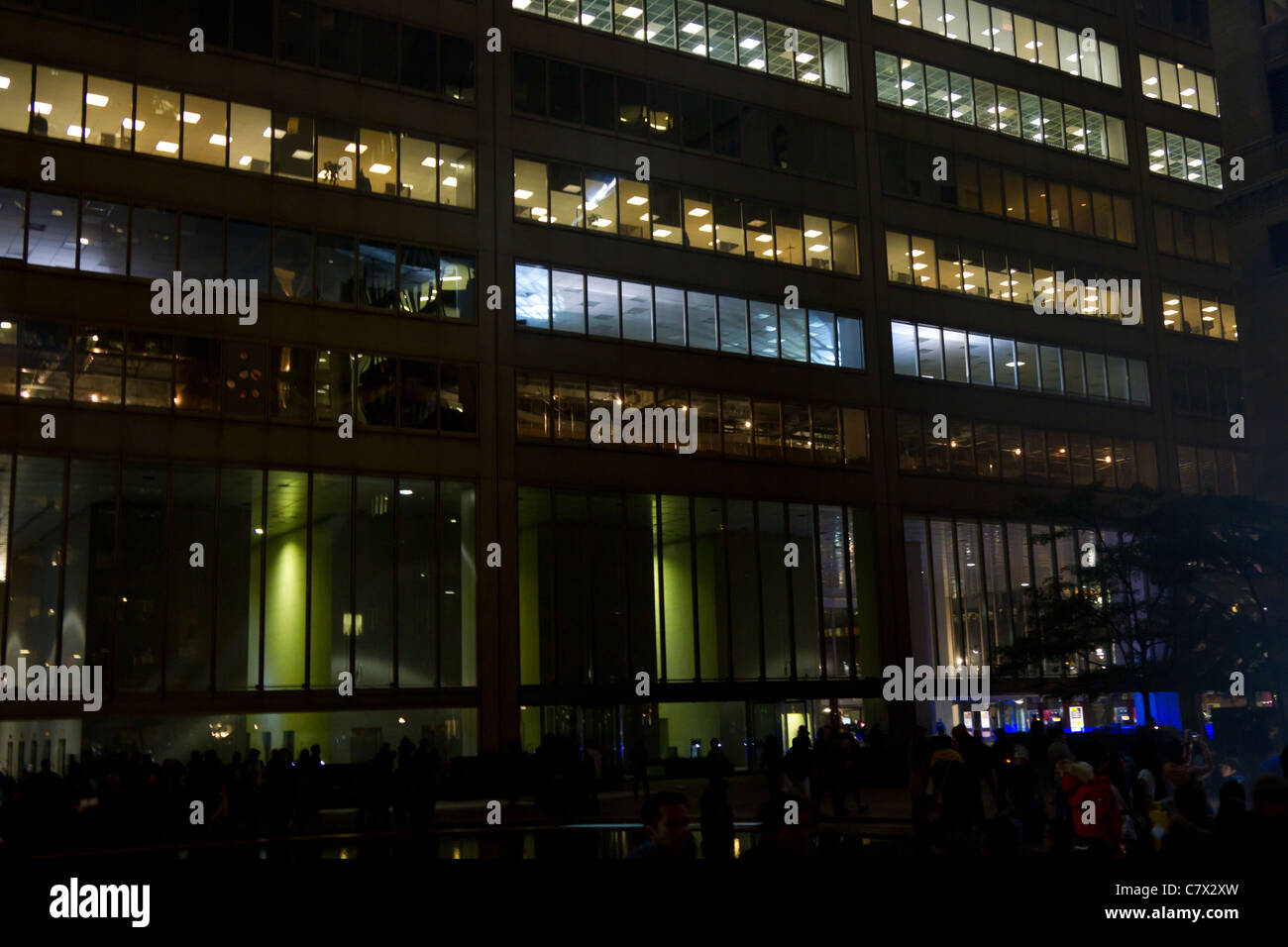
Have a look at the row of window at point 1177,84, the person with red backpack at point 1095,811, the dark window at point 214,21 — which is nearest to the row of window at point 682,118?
the dark window at point 214,21

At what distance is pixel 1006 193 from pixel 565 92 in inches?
789

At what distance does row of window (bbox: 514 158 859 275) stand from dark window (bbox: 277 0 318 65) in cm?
705

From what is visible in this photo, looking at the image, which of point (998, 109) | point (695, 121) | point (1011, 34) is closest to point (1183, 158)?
point (1011, 34)

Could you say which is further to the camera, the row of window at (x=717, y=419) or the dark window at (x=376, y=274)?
the row of window at (x=717, y=419)

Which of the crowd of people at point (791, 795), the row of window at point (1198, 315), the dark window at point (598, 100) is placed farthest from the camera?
the row of window at point (1198, 315)

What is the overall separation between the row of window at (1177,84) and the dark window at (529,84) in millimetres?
30204

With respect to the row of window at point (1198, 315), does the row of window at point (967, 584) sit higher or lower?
lower

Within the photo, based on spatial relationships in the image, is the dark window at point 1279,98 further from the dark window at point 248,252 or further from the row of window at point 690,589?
the dark window at point 248,252

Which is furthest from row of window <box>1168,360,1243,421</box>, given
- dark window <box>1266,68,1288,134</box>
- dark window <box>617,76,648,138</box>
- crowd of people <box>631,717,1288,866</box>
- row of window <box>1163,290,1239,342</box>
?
crowd of people <box>631,717,1288,866</box>

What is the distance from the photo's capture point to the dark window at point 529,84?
3756 cm

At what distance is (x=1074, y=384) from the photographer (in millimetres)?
48344

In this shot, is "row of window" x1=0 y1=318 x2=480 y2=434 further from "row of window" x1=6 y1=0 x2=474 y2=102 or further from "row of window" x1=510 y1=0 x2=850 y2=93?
"row of window" x1=510 y1=0 x2=850 y2=93

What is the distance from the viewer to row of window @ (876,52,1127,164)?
45.7 meters

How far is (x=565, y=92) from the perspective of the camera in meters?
38.4
